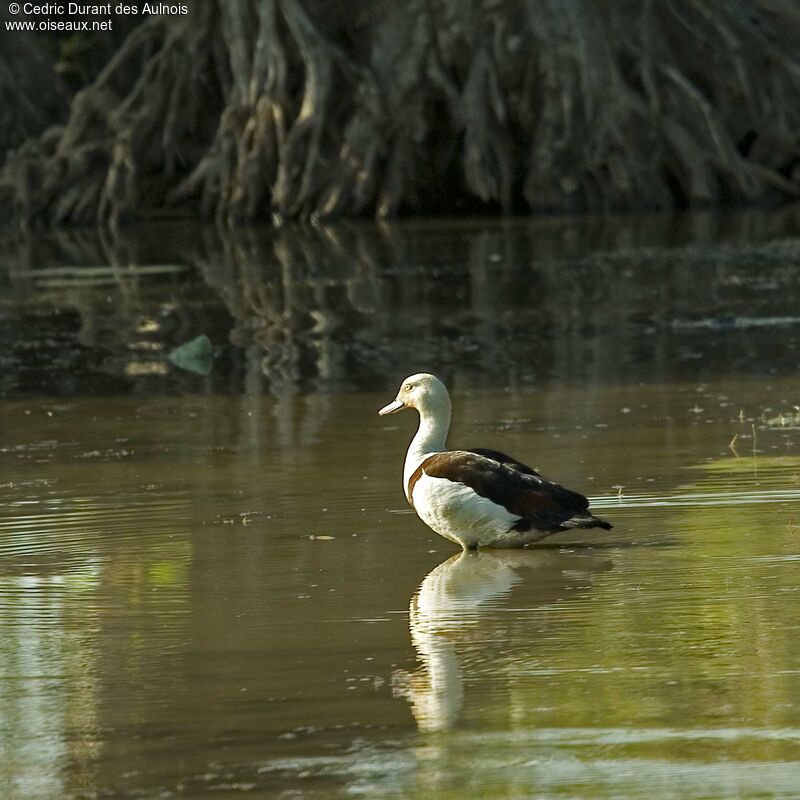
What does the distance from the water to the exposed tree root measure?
10846mm

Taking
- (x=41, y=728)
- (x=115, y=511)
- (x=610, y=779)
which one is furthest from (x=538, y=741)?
(x=115, y=511)

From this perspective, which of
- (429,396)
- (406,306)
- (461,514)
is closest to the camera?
(461,514)

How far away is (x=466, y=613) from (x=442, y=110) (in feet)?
72.3

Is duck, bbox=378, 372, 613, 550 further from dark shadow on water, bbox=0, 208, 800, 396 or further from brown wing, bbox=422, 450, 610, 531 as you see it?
dark shadow on water, bbox=0, 208, 800, 396

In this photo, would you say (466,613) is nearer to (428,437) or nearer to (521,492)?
(521,492)

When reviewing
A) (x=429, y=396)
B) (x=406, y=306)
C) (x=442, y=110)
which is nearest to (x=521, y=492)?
(x=429, y=396)

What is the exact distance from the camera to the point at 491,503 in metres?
6.95

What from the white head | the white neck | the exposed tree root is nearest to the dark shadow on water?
the exposed tree root

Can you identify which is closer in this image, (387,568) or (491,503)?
(387,568)

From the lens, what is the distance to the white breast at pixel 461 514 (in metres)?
6.93

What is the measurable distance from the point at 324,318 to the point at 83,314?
2.28 meters

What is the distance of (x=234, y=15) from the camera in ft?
85.7

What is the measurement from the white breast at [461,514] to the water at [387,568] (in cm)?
11

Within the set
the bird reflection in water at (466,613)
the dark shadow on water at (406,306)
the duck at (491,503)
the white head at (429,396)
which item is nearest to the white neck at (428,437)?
the white head at (429,396)
